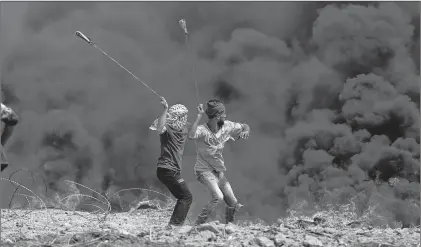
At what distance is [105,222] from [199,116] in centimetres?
239

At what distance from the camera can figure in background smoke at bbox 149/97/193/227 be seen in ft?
27.7

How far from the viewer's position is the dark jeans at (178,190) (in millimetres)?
8438

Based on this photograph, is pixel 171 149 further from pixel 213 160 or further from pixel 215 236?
pixel 215 236

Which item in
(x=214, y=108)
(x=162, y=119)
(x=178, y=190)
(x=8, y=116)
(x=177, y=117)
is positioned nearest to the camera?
(x=8, y=116)

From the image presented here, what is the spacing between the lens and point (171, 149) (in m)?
8.49

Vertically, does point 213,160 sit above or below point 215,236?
above

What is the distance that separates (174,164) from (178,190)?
0.31m

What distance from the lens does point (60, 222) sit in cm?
997

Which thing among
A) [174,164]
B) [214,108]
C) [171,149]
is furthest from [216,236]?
[214,108]

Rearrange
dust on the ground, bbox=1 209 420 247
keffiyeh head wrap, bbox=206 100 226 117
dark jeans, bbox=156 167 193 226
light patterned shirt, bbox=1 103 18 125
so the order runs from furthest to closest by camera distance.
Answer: keffiyeh head wrap, bbox=206 100 226 117 < dark jeans, bbox=156 167 193 226 < dust on the ground, bbox=1 209 420 247 < light patterned shirt, bbox=1 103 18 125

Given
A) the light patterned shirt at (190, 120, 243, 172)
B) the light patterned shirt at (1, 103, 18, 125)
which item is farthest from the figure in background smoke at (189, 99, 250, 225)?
the light patterned shirt at (1, 103, 18, 125)

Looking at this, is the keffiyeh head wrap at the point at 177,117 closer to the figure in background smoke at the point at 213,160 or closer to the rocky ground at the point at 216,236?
the figure in background smoke at the point at 213,160

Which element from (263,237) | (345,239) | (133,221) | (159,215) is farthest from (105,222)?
(345,239)

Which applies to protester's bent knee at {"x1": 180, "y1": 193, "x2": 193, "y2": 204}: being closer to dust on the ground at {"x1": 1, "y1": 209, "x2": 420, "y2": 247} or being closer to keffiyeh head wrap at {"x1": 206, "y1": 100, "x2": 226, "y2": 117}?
dust on the ground at {"x1": 1, "y1": 209, "x2": 420, "y2": 247}
